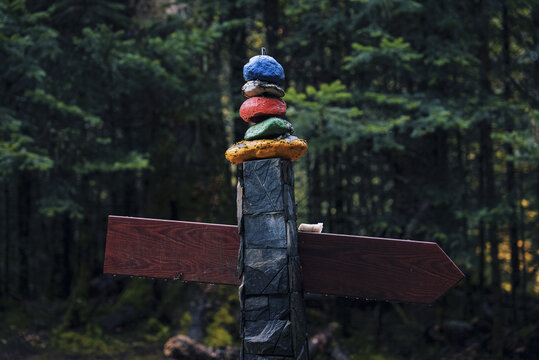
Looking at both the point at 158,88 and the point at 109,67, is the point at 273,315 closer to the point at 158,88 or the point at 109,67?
the point at 109,67

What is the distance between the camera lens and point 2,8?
6969mm

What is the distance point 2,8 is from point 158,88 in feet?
9.00

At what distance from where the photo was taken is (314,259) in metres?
2.38

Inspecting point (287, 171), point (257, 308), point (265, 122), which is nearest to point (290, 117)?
point (265, 122)

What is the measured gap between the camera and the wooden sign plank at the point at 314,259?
214cm

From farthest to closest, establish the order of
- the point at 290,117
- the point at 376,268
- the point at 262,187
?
the point at 290,117
the point at 262,187
the point at 376,268

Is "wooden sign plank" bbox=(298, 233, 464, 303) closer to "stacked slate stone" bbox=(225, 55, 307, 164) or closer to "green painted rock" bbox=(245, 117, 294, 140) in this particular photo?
"stacked slate stone" bbox=(225, 55, 307, 164)

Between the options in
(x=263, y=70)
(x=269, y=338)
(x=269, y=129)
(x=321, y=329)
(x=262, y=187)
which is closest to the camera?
(x=269, y=338)

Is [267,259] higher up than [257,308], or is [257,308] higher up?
[267,259]

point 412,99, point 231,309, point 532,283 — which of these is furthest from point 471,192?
point 532,283

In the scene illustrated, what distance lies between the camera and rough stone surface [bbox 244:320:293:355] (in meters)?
2.32

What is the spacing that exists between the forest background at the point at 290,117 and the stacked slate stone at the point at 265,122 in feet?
13.4

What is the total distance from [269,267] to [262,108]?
90cm

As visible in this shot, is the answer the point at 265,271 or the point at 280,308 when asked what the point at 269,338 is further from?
the point at 265,271
